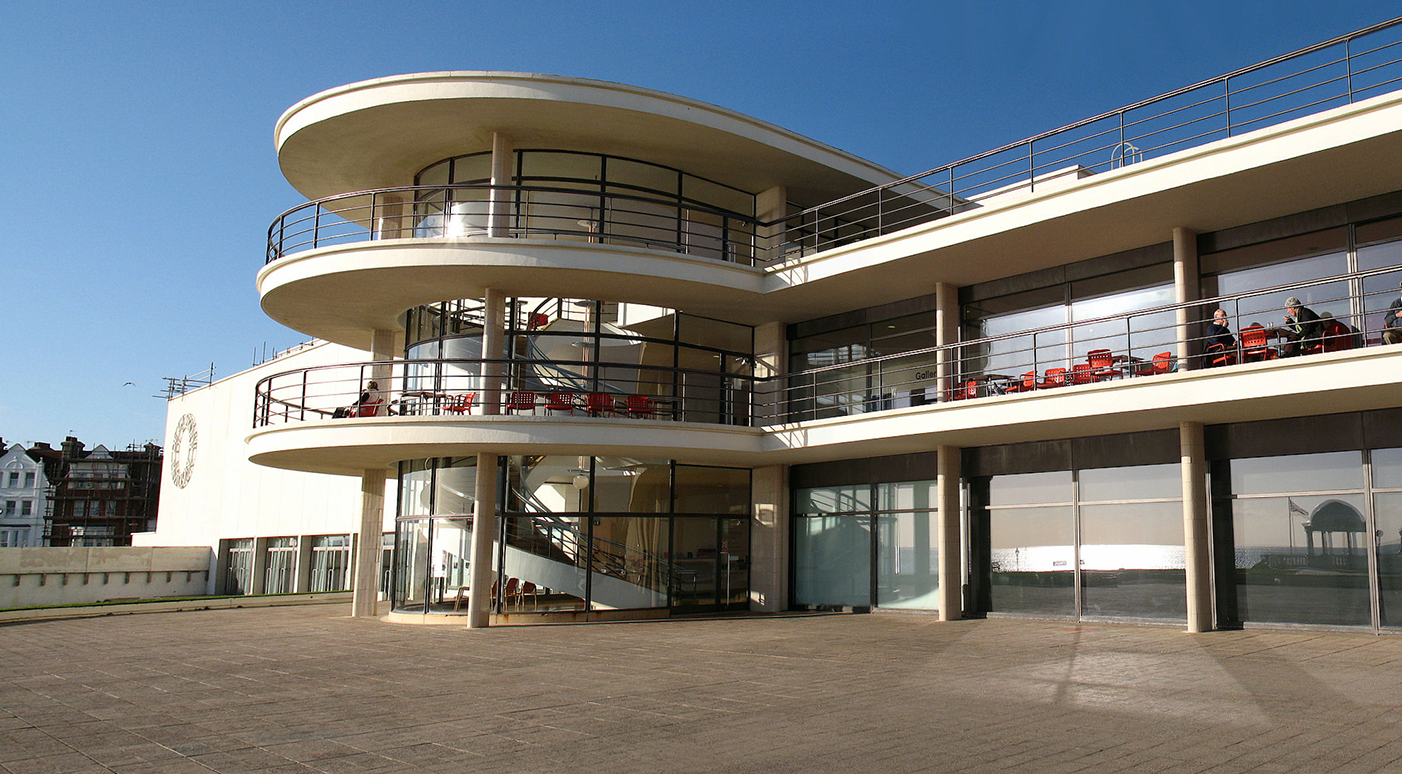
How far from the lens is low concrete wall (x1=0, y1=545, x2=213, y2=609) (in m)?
36.3

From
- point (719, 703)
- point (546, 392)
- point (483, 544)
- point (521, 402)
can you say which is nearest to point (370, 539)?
point (483, 544)

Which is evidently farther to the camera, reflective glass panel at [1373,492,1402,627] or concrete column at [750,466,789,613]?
concrete column at [750,466,789,613]

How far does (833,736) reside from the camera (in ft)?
24.0

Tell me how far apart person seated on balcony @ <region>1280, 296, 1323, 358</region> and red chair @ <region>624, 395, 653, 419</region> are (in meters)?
10.2

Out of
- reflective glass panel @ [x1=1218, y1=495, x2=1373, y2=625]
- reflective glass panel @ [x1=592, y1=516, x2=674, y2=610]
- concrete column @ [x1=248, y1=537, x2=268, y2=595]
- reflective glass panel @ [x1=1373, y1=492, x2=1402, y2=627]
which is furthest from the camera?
concrete column @ [x1=248, y1=537, x2=268, y2=595]

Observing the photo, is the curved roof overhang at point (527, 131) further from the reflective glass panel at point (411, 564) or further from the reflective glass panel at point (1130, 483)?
the reflective glass panel at point (1130, 483)

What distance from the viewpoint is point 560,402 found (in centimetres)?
1808

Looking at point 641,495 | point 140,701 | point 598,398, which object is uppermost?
point 598,398

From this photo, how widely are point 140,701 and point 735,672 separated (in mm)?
5746

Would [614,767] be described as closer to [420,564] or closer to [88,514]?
[420,564]

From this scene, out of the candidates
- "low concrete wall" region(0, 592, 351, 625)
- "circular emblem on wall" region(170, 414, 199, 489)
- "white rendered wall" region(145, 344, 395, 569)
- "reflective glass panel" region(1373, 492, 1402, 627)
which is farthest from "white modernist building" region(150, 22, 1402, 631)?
"circular emblem on wall" region(170, 414, 199, 489)

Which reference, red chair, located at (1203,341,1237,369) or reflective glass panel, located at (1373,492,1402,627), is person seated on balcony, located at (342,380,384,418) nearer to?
red chair, located at (1203,341,1237,369)

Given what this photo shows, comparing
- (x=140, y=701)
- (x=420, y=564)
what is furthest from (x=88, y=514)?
(x=140, y=701)

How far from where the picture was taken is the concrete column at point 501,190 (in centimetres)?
1842
